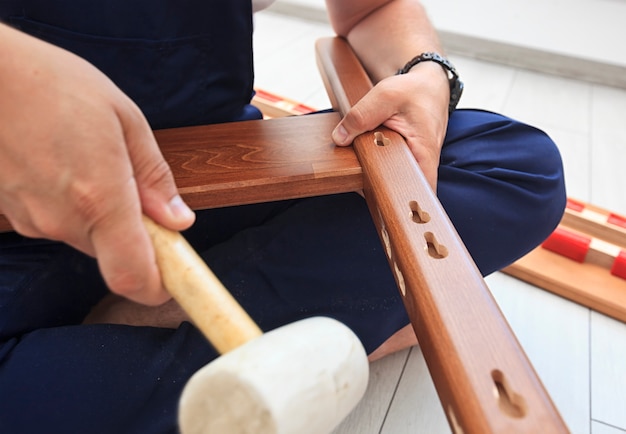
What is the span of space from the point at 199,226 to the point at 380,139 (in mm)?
274

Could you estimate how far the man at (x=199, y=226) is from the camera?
1.69ft

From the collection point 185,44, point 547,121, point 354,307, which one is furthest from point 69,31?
point 547,121

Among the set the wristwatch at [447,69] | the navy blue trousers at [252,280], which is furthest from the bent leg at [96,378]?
the wristwatch at [447,69]

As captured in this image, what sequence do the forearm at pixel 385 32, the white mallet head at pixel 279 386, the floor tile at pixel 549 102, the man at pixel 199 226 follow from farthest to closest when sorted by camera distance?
the floor tile at pixel 549 102
the forearm at pixel 385 32
the man at pixel 199 226
the white mallet head at pixel 279 386

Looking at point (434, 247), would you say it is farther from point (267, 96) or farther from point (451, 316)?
point (267, 96)

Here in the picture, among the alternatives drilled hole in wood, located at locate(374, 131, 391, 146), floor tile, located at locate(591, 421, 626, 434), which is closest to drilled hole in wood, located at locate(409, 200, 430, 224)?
drilled hole in wood, located at locate(374, 131, 391, 146)

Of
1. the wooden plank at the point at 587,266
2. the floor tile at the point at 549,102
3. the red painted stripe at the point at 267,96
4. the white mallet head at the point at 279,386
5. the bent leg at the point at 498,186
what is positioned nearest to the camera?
the white mallet head at the point at 279,386

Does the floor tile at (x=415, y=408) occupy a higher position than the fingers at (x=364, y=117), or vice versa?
the fingers at (x=364, y=117)

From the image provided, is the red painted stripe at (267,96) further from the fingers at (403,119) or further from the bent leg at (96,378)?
the bent leg at (96,378)

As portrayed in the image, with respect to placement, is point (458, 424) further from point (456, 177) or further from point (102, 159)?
point (456, 177)

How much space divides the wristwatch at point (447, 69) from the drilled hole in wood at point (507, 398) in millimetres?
464

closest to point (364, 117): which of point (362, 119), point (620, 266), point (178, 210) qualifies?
point (362, 119)

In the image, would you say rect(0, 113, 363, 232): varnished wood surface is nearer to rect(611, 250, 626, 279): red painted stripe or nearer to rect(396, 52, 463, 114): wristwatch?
rect(396, 52, 463, 114): wristwatch

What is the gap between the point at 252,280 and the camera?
0.62 m
